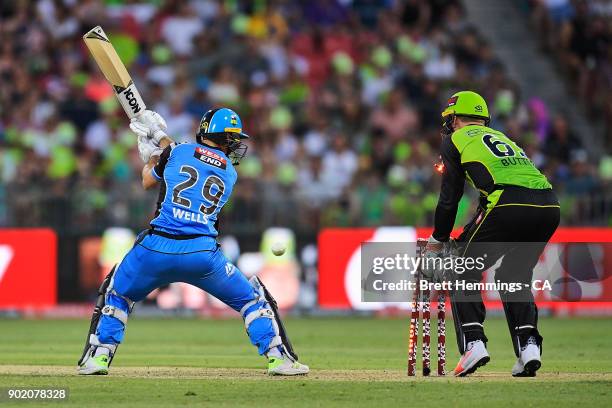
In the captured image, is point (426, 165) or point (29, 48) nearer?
point (426, 165)

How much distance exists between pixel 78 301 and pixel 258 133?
4484 millimetres

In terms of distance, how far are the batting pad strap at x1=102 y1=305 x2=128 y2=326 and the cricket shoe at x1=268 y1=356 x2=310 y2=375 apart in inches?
50.4

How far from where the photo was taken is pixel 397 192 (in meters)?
21.7

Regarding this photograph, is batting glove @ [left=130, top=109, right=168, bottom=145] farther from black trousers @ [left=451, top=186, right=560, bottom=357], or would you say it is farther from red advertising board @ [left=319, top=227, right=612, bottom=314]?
red advertising board @ [left=319, top=227, right=612, bottom=314]

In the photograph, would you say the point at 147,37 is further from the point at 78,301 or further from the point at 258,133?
the point at 78,301

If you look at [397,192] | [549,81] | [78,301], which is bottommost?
[78,301]

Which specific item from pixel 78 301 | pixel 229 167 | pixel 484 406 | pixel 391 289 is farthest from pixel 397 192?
pixel 484 406

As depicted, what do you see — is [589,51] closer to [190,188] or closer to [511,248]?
[511,248]

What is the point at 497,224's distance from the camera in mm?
11578

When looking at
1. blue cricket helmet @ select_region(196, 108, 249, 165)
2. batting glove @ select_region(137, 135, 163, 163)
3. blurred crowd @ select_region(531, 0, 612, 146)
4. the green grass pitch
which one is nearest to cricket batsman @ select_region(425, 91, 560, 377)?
the green grass pitch

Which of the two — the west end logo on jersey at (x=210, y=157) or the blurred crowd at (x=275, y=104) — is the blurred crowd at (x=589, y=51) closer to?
the blurred crowd at (x=275, y=104)

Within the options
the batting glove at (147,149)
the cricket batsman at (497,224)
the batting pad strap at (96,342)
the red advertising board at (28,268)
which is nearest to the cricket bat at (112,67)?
the batting glove at (147,149)

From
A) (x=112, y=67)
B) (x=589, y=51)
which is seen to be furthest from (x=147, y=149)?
(x=589, y=51)

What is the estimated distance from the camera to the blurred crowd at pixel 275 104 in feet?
71.1
